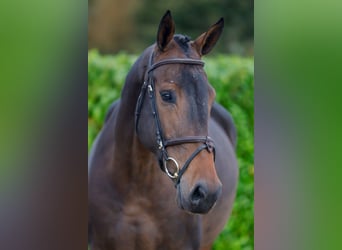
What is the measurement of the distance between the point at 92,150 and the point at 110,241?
40cm

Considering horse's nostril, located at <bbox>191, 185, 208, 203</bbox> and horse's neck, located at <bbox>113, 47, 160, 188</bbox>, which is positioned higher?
horse's neck, located at <bbox>113, 47, 160, 188</bbox>

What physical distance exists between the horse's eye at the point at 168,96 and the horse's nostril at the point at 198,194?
0.32 m

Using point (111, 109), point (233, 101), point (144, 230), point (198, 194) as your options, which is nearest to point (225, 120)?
point (233, 101)

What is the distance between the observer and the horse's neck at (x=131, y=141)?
2.36m

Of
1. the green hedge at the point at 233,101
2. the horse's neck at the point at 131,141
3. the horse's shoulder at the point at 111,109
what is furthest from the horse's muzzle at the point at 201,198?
the horse's shoulder at the point at 111,109

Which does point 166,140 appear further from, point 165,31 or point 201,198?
point 165,31

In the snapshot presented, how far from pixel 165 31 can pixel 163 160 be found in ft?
1.51

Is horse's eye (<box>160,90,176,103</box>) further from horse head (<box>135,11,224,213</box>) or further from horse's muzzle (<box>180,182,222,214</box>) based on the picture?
horse's muzzle (<box>180,182,222,214</box>)

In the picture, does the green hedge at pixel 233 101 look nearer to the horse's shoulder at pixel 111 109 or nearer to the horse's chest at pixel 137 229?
the horse's shoulder at pixel 111 109

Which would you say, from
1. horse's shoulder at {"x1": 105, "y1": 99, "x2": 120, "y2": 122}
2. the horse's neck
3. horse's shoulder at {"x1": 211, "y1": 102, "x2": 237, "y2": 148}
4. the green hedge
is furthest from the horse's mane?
horse's shoulder at {"x1": 211, "y1": 102, "x2": 237, "y2": 148}

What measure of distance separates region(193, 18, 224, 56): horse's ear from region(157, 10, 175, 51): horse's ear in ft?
0.35

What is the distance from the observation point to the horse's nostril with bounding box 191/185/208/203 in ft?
6.76
